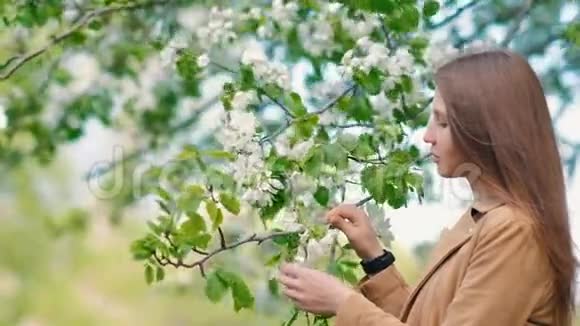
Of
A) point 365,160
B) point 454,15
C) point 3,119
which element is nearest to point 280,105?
point 365,160

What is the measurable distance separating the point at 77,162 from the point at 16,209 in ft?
1.92

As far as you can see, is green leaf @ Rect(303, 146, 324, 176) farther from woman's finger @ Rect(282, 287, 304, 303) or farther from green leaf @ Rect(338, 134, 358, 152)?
woman's finger @ Rect(282, 287, 304, 303)

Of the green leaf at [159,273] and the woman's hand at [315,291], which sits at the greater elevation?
the green leaf at [159,273]

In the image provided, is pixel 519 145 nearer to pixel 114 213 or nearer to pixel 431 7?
pixel 431 7

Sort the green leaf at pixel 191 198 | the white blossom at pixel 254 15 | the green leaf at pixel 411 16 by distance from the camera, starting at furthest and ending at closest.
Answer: the white blossom at pixel 254 15
the green leaf at pixel 411 16
the green leaf at pixel 191 198

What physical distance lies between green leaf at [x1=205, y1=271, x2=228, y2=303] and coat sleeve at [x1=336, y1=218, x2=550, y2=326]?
1.54ft

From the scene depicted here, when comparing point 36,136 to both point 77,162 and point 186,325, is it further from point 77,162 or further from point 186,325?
point 186,325

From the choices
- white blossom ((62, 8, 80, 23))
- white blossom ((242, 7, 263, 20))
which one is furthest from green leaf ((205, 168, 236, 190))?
white blossom ((62, 8, 80, 23))

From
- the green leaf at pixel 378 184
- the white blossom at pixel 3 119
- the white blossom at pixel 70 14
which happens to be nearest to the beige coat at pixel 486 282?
the green leaf at pixel 378 184

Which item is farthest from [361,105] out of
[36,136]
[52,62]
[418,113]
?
[36,136]

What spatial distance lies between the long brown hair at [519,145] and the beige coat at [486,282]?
0.02 meters

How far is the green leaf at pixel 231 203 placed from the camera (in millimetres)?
1621

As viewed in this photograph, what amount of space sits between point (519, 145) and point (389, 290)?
297 millimetres

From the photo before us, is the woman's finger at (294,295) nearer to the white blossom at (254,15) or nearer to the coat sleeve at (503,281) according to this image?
the coat sleeve at (503,281)
